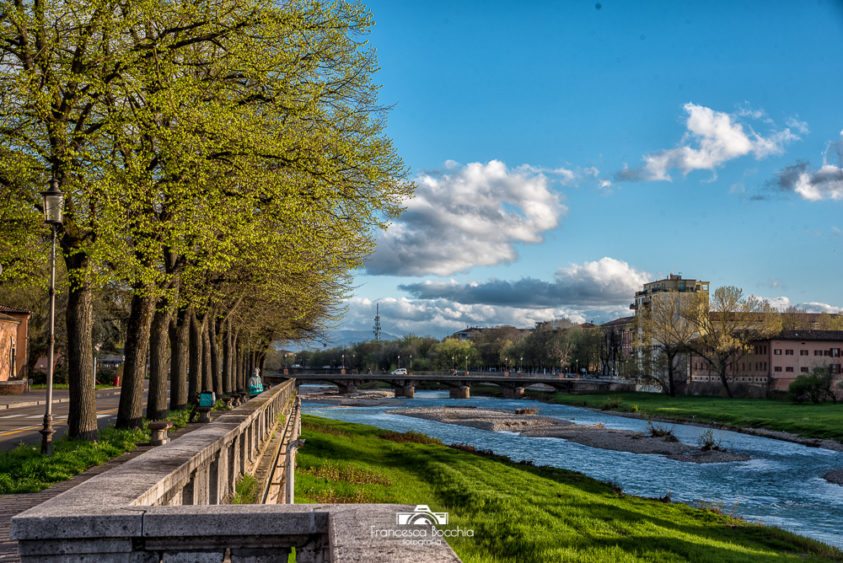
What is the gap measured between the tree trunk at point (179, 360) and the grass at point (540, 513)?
524 centimetres

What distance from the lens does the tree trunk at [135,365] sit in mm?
18109

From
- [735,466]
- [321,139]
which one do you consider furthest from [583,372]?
[321,139]

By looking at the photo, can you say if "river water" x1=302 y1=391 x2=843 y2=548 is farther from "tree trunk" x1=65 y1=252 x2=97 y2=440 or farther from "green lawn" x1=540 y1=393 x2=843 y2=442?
"tree trunk" x1=65 y1=252 x2=97 y2=440

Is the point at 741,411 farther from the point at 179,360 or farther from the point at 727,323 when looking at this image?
the point at 179,360

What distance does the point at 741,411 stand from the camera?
67.6 m

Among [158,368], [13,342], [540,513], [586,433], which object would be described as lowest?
[586,433]

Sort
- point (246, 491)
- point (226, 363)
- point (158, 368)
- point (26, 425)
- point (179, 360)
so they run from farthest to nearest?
point (226, 363) < point (26, 425) < point (179, 360) < point (158, 368) < point (246, 491)

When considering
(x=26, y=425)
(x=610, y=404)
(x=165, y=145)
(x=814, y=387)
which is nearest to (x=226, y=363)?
(x=26, y=425)

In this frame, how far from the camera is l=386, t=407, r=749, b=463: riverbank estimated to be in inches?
1699

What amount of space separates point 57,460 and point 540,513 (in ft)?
38.4

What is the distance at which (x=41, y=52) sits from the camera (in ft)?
48.4

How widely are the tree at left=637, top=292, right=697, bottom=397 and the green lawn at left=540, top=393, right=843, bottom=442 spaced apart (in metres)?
3.33

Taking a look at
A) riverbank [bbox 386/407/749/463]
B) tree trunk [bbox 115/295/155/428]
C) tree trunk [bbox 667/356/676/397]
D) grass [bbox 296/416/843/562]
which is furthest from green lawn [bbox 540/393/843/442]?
tree trunk [bbox 115/295/155/428]

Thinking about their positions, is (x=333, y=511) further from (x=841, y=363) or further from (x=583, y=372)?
(x=583, y=372)
